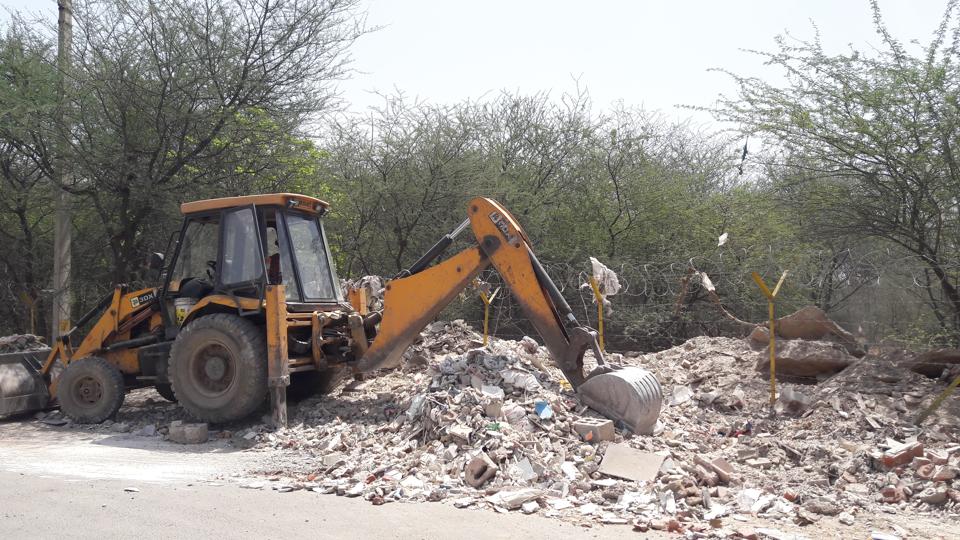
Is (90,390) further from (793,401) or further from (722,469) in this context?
(793,401)

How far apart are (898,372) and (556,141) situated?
10.2 metres

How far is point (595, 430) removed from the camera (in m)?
6.70

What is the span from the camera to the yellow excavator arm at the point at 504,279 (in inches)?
305

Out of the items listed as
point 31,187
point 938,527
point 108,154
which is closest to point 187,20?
point 108,154

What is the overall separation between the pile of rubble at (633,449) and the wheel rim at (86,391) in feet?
7.86

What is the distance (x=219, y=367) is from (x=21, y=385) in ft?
10.1

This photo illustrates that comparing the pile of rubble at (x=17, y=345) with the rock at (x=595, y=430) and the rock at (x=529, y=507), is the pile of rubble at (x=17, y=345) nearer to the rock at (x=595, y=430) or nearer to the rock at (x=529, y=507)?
the rock at (x=595, y=430)

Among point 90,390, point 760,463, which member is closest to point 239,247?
point 90,390

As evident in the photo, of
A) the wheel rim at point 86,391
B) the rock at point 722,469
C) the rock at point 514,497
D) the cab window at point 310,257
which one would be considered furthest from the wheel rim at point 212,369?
the rock at point 722,469

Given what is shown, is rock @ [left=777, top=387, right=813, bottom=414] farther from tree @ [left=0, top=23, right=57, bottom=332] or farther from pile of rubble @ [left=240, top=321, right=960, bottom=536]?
tree @ [left=0, top=23, right=57, bottom=332]

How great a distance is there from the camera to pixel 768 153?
39.4 feet

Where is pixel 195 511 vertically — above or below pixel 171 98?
below

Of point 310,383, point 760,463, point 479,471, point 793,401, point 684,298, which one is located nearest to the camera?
point 479,471

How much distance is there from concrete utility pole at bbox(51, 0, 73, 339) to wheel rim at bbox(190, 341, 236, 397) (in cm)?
517
